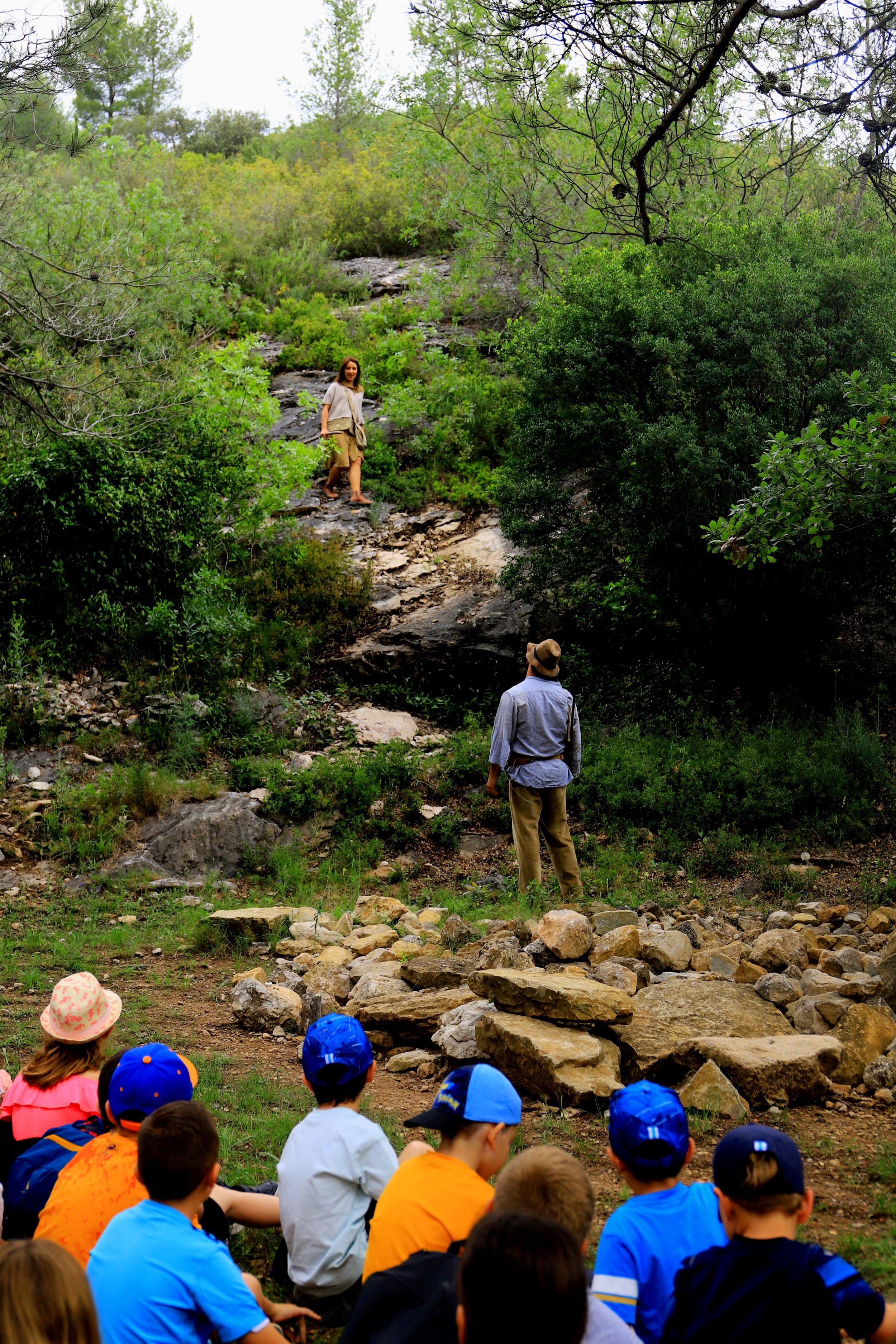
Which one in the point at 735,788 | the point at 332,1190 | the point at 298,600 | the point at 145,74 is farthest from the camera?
the point at 145,74

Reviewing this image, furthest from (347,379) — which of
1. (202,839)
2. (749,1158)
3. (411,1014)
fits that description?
(749,1158)

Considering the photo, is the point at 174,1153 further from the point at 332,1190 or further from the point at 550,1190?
the point at 550,1190

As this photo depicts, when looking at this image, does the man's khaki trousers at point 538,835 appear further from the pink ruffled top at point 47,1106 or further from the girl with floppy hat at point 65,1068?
the pink ruffled top at point 47,1106

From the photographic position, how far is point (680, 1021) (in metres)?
4.89

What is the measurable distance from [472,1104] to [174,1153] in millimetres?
716

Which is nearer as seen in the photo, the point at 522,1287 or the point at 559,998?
the point at 522,1287

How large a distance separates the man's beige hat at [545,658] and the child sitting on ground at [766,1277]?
210 inches

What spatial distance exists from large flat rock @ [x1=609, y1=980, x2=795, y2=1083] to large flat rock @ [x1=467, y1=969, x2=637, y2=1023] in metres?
0.11

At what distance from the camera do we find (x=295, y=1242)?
2832mm

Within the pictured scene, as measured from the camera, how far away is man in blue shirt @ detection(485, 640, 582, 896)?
7.48 meters

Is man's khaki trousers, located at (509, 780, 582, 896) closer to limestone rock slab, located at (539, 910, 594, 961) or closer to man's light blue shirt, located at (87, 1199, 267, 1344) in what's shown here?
limestone rock slab, located at (539, 910, 594, 961)

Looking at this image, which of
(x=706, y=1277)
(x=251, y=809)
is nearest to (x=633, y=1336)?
(x=706, y=1277)

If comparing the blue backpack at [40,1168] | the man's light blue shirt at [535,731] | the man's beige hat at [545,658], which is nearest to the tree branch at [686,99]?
the man's beige hat at [545,658]

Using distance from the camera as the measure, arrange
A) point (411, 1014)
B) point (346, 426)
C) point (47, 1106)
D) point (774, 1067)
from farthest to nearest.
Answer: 1. point (346, 426)
2. point (411, 1014)
3. point (774, 1067)
4. point (47, 1106)
